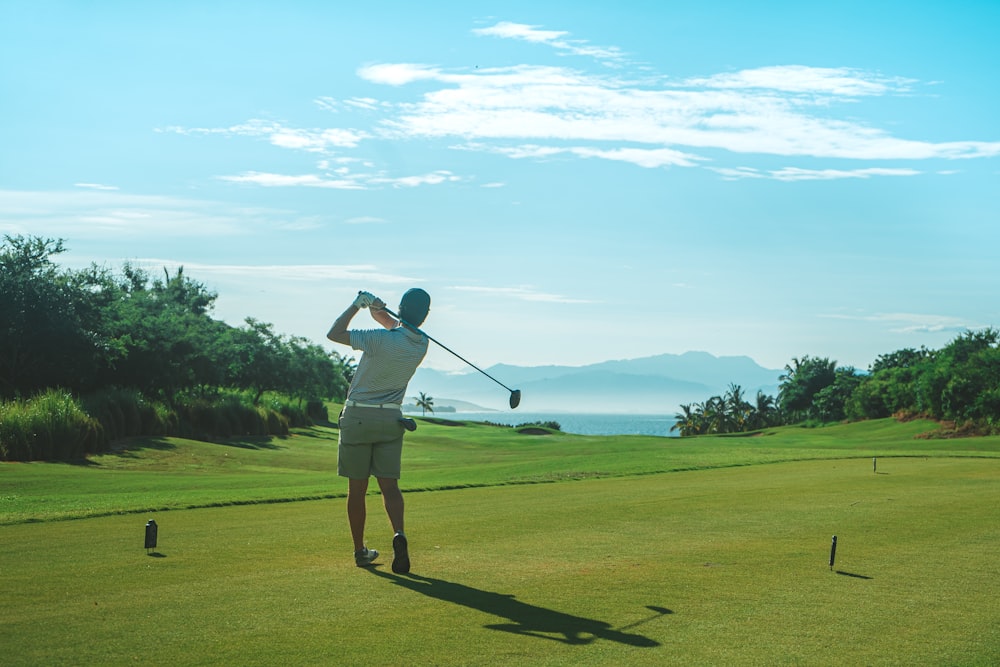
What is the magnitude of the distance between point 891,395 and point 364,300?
80.0m

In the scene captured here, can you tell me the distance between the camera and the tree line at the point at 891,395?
63.0 m

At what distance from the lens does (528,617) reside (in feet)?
22.6

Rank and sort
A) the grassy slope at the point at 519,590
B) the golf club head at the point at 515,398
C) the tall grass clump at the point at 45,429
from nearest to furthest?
1. the grassy slope at the point at 519,590
2. the golf club head at the point at 515,398
3. the tall grass clump at the point at 45,429

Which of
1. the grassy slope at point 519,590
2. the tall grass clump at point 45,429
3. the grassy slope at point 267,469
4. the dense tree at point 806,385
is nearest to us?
the grassy slope at point 519,590

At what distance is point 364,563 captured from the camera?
9117 mm

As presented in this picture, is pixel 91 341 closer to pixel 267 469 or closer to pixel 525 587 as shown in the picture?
pixel 267 469

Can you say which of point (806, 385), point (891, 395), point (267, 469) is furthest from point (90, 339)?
point (806, 385)

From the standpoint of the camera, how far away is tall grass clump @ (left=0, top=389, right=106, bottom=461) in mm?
30078

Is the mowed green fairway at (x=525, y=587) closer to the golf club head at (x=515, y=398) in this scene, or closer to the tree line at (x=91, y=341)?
the golf club head at (x=515, y=398)

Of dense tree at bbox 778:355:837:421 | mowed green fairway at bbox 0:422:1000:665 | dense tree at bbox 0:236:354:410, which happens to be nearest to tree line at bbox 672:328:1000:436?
dense tree at bbox 778:355:837:421

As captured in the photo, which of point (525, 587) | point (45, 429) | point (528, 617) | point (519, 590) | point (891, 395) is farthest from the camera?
point (891, 395)

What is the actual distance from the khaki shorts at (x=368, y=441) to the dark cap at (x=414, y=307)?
37.2 inches

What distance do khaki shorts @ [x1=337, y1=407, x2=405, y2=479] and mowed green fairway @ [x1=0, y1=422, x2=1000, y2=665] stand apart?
0.90m

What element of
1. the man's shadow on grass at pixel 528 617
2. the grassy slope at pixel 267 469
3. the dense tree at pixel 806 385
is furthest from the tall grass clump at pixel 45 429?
the dense tree at pixel 806 385
